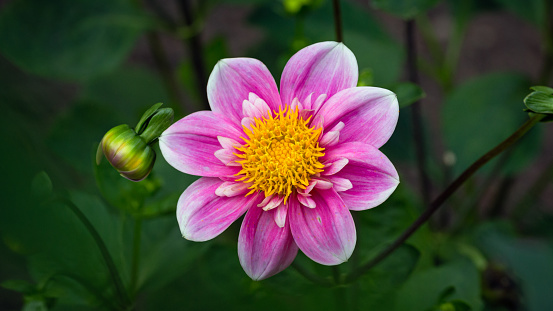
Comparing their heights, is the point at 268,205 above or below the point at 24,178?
below

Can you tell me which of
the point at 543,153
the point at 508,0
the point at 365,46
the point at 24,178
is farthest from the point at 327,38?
the point at 24,178

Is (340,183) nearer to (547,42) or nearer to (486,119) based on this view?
(486,119)

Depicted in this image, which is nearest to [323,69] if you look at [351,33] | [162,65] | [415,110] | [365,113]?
[365,113]

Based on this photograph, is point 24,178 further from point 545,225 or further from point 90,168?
point 545,225

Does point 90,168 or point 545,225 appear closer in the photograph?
point 90,168

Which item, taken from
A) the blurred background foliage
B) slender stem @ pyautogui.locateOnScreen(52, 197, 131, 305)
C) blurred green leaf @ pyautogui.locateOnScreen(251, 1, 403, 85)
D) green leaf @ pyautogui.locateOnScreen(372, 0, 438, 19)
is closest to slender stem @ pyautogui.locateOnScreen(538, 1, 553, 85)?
the blurred background foliage

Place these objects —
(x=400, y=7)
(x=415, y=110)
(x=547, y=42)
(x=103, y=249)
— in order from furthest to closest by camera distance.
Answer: (x=547, y=42)
(x=415, y=110)
(x=400, y=7)
(x=103, y=249)
